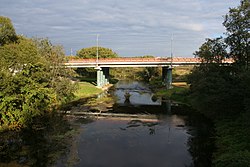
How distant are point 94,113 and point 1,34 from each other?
35811 millimetres

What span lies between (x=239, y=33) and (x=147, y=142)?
19.0 metres

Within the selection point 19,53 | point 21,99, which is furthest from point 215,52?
point 19,53

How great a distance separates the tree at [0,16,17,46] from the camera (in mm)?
64000

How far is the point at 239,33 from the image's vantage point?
114 ft

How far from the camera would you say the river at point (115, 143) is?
22.8 metres

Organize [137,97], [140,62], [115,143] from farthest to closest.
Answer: [140,62] < [137,97] < [115,143]

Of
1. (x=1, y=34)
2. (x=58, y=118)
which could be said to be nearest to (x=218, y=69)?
(x=58, y=118)

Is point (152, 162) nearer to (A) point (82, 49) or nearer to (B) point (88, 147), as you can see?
(B) point (88, 147)

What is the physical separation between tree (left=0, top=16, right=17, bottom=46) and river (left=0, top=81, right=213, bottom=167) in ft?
122

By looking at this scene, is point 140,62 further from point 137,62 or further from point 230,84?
point 230,84

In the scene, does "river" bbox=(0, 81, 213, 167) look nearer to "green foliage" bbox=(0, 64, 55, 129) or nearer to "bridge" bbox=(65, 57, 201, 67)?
"green foliage" bbox=(0, 64, 55, 129)

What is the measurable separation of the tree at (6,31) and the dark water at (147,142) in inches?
1583

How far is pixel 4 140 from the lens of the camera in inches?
1072

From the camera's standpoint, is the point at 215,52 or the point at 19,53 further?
the point at 19,53
